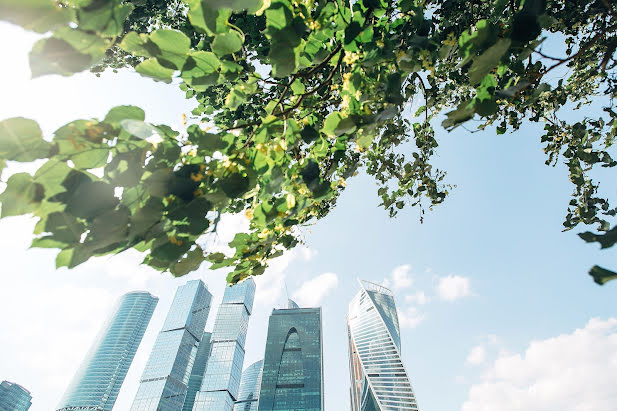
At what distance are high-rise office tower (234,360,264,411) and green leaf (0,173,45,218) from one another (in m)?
156

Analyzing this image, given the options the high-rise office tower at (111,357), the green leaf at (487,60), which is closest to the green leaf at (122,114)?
the green leaf at (487,60)

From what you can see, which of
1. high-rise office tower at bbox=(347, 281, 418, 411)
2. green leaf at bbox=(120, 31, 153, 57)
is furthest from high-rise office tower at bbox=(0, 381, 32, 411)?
green leaf at bbox=(120, 31, 153, 57)

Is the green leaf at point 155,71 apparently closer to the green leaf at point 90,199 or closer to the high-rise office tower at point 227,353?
the green leaf at point 90,199

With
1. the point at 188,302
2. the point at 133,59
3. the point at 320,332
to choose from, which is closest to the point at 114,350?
the point at 188,302

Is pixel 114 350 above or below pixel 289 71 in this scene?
above

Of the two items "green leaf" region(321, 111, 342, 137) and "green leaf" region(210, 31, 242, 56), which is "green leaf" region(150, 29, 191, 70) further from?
"green leaf" region(321, 111, 342, 137)

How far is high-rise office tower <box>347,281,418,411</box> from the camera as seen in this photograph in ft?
257

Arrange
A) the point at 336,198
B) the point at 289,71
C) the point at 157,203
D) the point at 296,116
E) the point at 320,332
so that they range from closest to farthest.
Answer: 1. the point at 157,203
2. the point at 289,71
3. the point at 296,116
4. the point at 336,198
5. the point at 320,332

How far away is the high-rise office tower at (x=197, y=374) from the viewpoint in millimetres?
140000

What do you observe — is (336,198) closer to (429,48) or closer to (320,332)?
(429,48)

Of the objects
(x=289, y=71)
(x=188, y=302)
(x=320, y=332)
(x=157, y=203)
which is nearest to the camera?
(x=157, y=203)

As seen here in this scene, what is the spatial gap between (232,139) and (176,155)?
316 millimetres

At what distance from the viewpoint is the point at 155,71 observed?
1.29m

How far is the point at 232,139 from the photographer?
152cm
